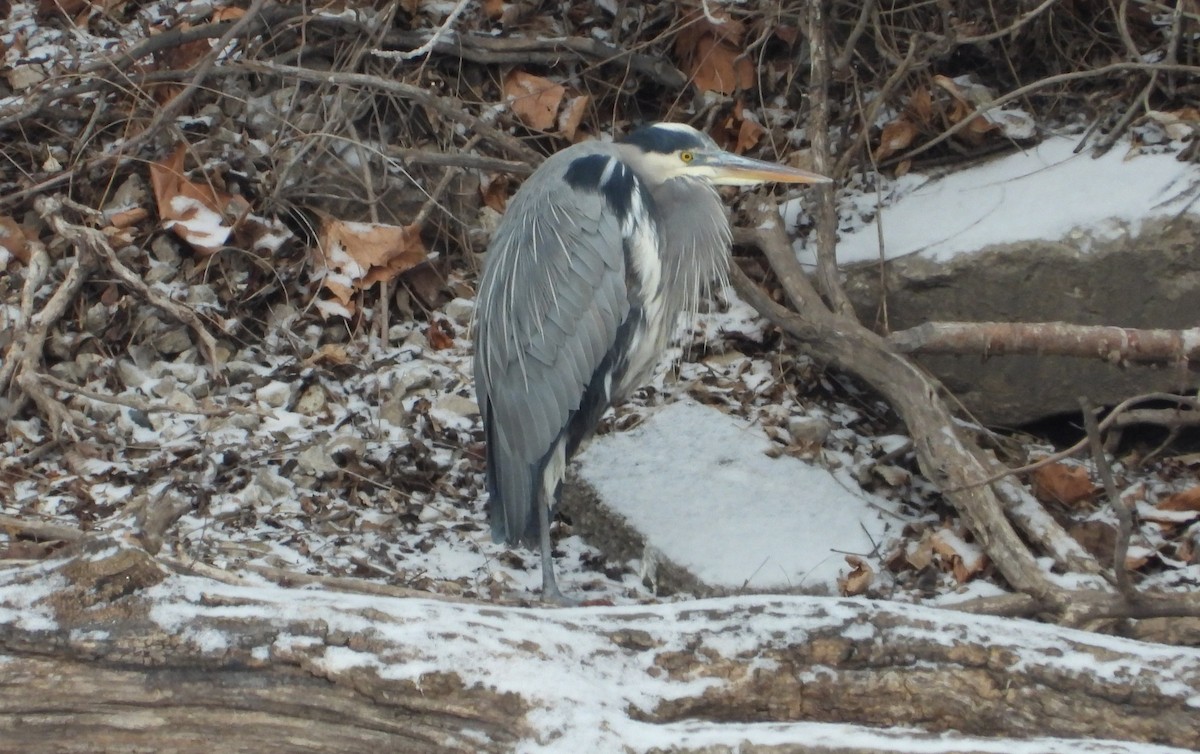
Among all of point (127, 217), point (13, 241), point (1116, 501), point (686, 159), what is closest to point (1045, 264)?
point (686, 159)

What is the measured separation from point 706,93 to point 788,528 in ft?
5.95

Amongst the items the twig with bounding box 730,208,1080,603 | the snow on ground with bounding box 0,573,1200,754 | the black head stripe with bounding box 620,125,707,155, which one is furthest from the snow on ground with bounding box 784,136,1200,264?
the snow on ground with bounding box 0,573,1200,754

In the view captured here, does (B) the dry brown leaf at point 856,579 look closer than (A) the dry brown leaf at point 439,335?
Yes

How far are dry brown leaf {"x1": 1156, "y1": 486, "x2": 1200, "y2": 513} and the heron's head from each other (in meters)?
1.24

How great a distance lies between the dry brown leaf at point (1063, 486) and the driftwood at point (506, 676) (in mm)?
1557

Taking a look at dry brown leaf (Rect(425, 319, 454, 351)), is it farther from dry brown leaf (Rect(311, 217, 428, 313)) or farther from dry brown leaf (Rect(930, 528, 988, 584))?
dry brown leaf (Rect(930, 528, 988, 584))

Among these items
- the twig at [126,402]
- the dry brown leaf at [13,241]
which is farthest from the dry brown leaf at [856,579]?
the dry brown leaf at [13,241]

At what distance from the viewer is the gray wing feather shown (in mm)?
3055

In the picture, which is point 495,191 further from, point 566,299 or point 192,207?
point 566,299

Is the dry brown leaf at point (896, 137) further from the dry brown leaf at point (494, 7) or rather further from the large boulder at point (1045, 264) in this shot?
the dry brown leaf at point (494, 7)

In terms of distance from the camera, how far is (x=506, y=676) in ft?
5.65

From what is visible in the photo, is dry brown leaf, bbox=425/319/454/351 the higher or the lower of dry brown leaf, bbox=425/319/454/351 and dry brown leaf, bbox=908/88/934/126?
the lower

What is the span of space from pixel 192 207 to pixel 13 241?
55 cm

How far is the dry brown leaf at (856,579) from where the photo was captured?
3018 millimetres
